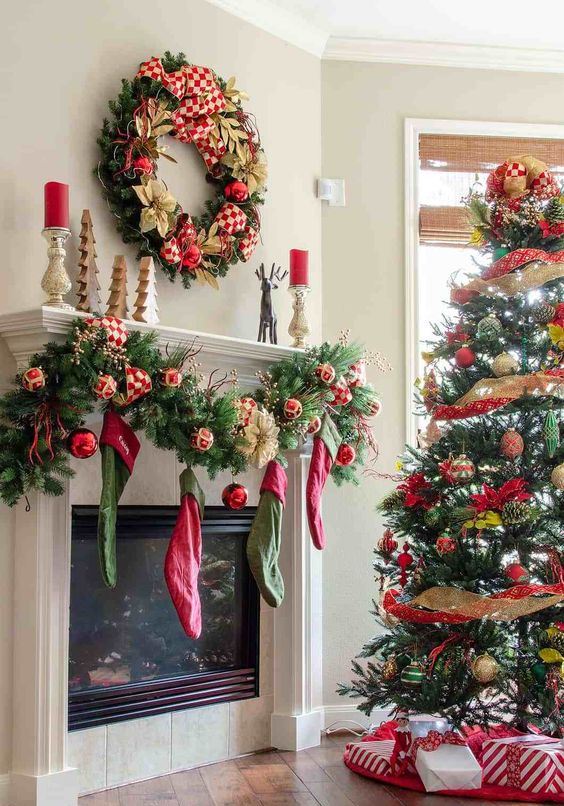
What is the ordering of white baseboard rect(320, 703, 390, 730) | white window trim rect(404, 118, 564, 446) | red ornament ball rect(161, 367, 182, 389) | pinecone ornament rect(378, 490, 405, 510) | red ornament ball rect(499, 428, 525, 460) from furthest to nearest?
white window trim rect(404, 118, 564, 446) < white baseboard rect(320, 703, 390, 730) < pinecone ornament rect(378, 490, 405, 510) < red ornament ball rect(499, 428, 525, 460) < red ornament ball rect(161, 367, 182, 389)

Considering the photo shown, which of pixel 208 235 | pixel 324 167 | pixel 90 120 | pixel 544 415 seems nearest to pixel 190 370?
pixel 208 235

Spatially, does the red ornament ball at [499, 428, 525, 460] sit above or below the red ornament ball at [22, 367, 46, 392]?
below

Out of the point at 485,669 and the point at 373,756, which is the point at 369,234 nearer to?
the point at 485,669

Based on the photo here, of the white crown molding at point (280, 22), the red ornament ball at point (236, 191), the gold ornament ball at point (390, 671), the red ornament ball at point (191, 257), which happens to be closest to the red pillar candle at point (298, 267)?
the red ornament ball at point (236, 191)

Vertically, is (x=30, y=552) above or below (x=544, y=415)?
below

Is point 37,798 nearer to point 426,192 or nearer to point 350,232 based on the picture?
point 350,232

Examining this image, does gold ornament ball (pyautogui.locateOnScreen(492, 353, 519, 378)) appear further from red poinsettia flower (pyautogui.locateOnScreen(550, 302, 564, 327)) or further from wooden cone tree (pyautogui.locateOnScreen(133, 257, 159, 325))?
wooden cone tree (pyautogui.locateOnScreen(133, 257, 159, 325))

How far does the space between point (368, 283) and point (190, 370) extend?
1.35 metres

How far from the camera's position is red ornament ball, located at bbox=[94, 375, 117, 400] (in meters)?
2.91

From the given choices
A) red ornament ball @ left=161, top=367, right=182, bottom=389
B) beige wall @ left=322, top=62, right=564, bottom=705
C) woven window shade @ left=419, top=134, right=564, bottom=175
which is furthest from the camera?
woven window shade @ left=419, top=134, right=564, bottom=175

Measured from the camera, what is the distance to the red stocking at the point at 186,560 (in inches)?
124

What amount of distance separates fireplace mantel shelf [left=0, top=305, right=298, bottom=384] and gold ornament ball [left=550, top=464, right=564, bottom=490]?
1.03 m


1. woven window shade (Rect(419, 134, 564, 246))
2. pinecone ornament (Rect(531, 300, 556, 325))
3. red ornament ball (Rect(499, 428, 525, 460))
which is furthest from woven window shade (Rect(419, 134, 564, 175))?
red ornament ball (Rect(499, 428, 525, 460))

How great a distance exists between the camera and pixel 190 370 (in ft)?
10.9
